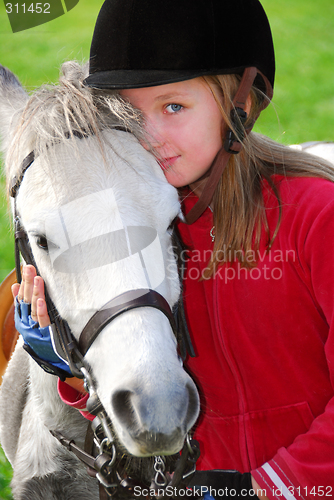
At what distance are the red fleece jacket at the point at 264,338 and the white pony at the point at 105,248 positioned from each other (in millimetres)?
433

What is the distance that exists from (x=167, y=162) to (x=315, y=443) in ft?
3.51

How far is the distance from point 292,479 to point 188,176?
42.9 inches

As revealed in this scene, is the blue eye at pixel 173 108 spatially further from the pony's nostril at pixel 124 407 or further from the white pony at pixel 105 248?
the pony's nostril at pixel 124 407

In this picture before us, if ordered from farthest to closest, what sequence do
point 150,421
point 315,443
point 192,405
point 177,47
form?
point 177,47
point 315,443
point 192,405
point 150,421

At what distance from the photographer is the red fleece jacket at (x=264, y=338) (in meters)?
1.64

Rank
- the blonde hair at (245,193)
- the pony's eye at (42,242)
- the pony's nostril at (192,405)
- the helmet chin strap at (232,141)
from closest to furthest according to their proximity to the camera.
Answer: the pony's nostril at (192,405)
the pony's eye at (42,242)
the helmet chin strap at (232,141)
the blonde hair at (245,193)

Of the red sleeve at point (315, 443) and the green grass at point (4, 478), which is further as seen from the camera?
the green grass at point (4, 478)

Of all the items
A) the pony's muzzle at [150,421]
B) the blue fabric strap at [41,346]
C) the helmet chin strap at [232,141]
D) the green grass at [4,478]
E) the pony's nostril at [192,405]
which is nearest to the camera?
the pony's muzzle at [150,421]

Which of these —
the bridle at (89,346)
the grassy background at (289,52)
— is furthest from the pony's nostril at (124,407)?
the grassy background at (289,52)

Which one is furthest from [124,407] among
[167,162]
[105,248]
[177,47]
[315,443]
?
[177,47]

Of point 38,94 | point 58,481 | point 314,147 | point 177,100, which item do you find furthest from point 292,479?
point 314,147

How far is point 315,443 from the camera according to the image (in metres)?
1.43

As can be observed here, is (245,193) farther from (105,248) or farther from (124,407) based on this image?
(124,407)

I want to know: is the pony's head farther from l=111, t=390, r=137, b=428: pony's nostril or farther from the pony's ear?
the pony's ear
